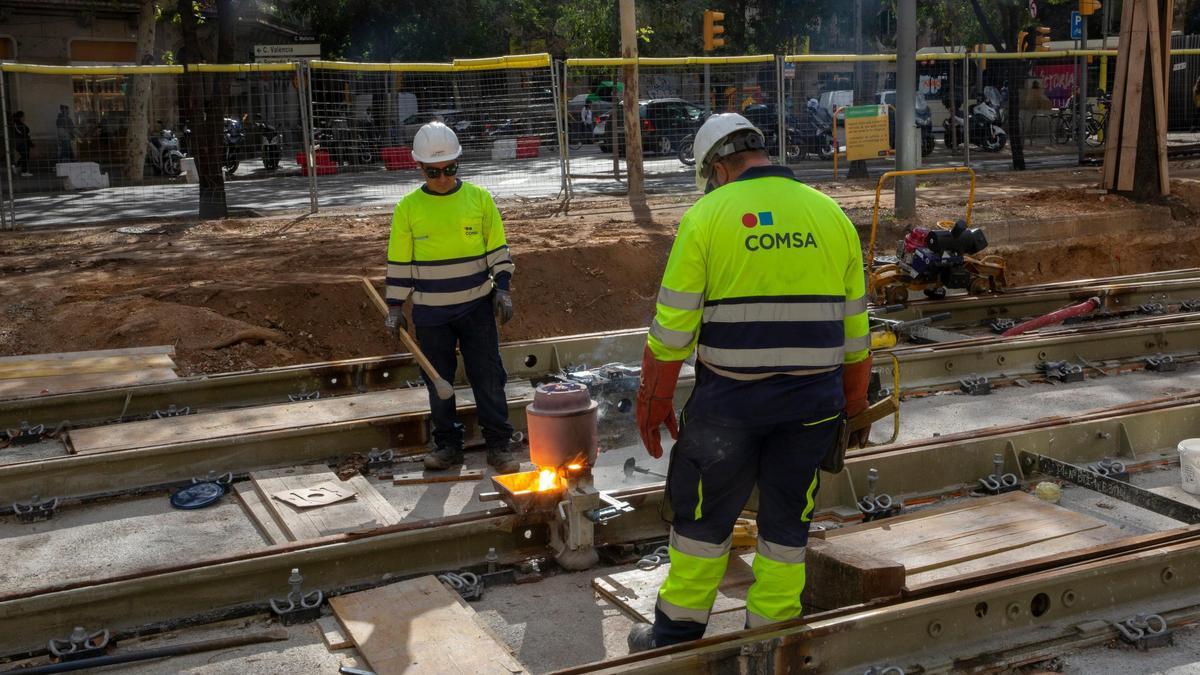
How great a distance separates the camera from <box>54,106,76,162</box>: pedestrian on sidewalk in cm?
2147

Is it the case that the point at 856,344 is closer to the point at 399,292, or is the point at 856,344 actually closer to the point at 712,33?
the point at 399,292

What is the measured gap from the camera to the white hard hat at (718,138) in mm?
4523

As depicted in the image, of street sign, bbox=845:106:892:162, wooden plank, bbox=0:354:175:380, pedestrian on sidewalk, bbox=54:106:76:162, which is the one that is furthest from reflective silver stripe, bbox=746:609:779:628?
pedestrian on sidewalk, bbox=54:106:76:162

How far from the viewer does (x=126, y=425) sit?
8.33m

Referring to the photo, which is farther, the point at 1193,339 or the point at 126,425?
the point at 1193,339

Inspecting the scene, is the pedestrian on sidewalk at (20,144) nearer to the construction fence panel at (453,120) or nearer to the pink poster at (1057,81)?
the construction fence panel at (453,120)

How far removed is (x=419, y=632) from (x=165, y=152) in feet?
80.1

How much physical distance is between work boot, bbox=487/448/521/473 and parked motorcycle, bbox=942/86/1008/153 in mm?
20568

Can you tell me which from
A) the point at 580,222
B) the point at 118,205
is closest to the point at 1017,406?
the point at 580,222

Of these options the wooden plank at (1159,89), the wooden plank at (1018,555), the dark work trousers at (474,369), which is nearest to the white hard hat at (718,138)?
the wooden plank at (1018,555)

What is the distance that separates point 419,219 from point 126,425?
2694mm

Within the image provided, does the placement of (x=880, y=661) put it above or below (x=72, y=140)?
below

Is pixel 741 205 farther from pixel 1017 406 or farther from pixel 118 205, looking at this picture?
pixel 118 205

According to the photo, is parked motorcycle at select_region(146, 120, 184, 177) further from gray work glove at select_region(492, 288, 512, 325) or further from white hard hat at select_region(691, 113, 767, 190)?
white hard hat at select_region(691, 113, 767, 190)
